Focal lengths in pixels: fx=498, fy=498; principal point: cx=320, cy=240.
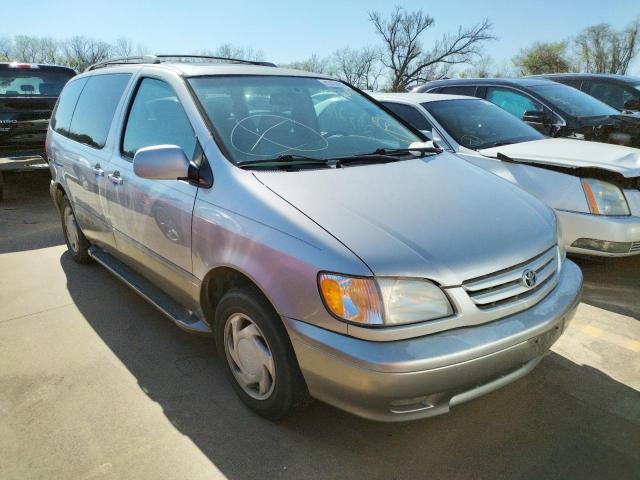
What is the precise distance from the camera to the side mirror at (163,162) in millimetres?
2473

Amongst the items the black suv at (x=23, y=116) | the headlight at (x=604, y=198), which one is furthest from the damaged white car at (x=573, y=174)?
the black suv at (x=23, y=116)

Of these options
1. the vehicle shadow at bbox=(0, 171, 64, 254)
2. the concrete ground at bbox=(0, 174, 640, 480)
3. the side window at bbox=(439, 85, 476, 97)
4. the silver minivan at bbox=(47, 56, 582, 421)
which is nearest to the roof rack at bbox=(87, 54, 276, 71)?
the silver minivan at bbox=(47, 56, 582, 421)

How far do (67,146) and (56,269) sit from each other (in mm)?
1167

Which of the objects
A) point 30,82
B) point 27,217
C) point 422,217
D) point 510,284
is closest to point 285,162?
point 422,217

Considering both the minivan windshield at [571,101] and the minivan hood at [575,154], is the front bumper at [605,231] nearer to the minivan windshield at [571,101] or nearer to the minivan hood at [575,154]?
the minivan hood at [575,154]

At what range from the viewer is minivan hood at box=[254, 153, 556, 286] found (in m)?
1.96

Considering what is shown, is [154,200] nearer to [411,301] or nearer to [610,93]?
[411,301]

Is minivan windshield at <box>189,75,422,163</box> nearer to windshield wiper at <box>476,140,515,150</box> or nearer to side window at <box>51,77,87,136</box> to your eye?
windshield wiper at <box>476,140,515,150</box>

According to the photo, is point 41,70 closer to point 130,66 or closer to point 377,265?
point 130,66

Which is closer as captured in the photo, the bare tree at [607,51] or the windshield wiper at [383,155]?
the windshield wiper at [383,155]

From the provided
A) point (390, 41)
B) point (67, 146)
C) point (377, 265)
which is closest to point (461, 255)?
point (377, 265)

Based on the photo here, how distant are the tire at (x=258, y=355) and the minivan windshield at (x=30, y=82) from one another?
23.3ft

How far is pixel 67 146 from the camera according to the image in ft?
13.9

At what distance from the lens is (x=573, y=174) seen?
3.91 meters
